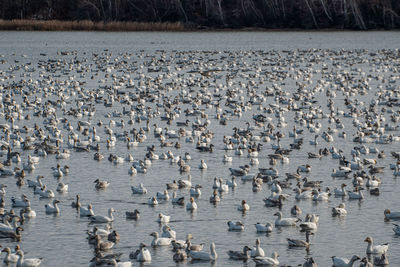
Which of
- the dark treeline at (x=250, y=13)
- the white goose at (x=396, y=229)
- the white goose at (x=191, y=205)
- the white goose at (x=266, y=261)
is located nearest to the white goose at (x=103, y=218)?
the white goose at (x=191, y=205)

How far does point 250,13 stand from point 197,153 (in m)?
88.5

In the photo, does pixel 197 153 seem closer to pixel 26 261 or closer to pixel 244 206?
pixel 244 206

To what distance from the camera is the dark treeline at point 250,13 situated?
11731 centimetres

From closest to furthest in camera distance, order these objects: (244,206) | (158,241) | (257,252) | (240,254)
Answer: (257,252), (240,254), (158,241), (244,206)

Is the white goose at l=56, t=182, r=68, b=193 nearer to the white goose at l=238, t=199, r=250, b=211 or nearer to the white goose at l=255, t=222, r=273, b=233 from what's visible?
the white goose at l=238, t=199, r=250, b=211

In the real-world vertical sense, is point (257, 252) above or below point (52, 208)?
above

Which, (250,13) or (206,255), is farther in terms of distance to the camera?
(250,13)

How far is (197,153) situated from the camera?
104 feet

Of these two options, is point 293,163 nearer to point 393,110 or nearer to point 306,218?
point 306,218

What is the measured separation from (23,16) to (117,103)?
3264 inches

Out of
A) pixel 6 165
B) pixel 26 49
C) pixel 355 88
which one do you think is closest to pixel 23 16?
pixel 26 49

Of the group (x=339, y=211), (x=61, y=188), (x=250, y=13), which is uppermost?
(x=250, y=13)

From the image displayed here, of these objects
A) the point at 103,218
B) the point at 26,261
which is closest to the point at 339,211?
the point at 103,218

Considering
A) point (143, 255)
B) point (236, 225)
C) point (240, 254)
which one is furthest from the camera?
point (236, 225)
